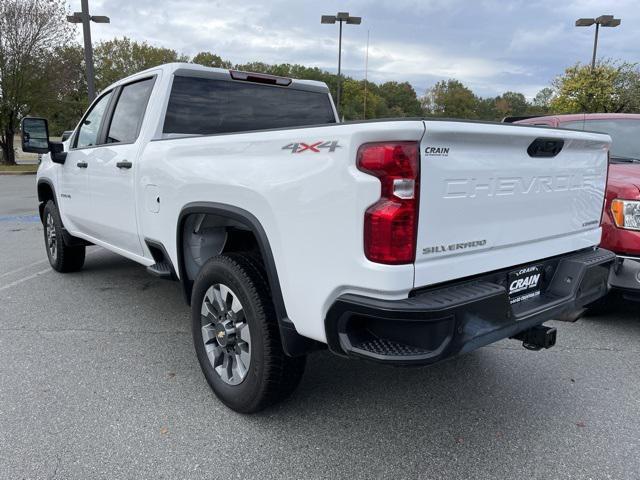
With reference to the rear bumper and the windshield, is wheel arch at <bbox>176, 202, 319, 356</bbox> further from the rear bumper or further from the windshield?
the windshield

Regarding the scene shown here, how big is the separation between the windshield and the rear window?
277cm

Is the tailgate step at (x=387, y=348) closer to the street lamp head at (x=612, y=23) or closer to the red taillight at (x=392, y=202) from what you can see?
the red taillight at (x=392, y=202)

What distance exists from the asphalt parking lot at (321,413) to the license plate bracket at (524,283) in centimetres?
76

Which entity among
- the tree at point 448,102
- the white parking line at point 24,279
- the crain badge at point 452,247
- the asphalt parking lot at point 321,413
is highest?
the tree at point 448,102

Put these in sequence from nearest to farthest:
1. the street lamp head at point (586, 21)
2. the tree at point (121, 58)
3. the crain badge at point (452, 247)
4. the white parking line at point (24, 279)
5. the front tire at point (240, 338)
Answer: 1. the crain badge at point (452, 247)
2. the front tire at point (240, 338)
3. the white parking line at point (24, 279)
4. the street lamp head at point (586, 21)
5. the tree at point (121, 58)

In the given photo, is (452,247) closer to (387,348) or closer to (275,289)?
(387,348)

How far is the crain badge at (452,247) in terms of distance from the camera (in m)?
2.14

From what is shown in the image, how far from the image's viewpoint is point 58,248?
230 inches

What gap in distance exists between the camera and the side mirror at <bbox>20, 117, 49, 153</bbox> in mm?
5289

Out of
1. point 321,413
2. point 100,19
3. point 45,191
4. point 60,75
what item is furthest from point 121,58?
point 321,413

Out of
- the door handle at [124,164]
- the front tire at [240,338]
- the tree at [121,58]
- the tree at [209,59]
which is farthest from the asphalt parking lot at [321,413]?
the tree at [209,59]

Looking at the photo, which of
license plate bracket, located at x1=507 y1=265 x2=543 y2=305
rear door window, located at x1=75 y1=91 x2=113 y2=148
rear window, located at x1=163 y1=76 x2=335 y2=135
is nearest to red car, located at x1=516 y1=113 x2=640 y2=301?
license plate bracket, located at x1=507 y1=265 x2=543 y2=305

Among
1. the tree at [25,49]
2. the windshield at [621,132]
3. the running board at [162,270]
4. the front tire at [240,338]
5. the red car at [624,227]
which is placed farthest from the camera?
the tree at [25,49]

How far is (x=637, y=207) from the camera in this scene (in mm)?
3980
